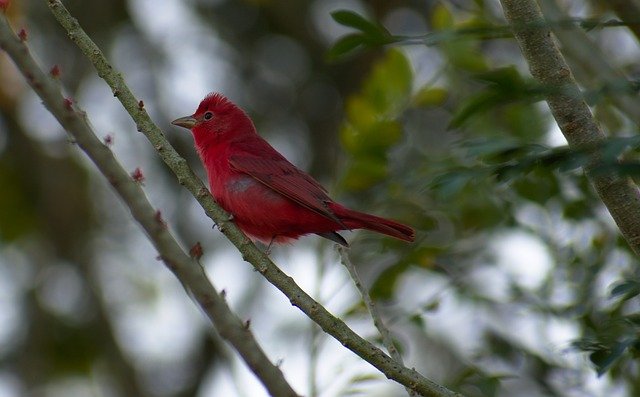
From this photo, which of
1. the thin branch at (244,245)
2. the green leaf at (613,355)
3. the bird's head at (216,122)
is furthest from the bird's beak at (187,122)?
the green leaf at (613,355)

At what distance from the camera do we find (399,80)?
4793 millimetres

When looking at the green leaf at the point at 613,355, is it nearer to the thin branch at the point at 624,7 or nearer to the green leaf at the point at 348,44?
the thin branch at the point at 624,7

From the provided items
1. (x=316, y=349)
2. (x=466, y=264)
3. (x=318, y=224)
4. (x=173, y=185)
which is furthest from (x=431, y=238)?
(x=173, y=185)

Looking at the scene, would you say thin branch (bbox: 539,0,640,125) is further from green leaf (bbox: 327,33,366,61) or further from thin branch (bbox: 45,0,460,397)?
thin branch (bbox: 45,0,460,397)

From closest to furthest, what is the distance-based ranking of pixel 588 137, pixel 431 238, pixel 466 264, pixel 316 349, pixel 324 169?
pixel 588 137 < pixel 316 349 < pixel 466 264 < pixel 431 238 < pixel 324 169

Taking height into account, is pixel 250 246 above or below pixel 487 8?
below

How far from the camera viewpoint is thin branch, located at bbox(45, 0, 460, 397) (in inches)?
108

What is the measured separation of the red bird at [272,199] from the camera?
427cm

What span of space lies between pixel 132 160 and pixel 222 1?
2.05 m

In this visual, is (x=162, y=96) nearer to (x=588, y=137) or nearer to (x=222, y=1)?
(x=222, y=1)

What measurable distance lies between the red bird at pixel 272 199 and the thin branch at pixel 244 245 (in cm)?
101

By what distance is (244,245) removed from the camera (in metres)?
3.20

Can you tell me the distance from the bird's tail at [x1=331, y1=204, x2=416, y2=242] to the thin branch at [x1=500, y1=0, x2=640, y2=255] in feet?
4.31

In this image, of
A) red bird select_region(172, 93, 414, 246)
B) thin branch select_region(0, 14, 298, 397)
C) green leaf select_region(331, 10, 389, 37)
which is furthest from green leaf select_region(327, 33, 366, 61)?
red bird select_region(172, 93, 414, 246)
